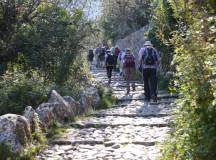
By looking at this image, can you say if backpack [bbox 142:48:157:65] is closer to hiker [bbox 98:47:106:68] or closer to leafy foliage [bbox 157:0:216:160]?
leafy foliage [bbox 157:0:216:160]

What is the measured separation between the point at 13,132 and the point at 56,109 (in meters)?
2.88

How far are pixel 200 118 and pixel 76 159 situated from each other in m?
2.62

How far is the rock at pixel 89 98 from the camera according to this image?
1278cm

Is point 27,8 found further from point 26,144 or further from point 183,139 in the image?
point 183,139

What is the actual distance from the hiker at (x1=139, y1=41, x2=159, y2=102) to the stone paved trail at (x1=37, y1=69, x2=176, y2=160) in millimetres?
767

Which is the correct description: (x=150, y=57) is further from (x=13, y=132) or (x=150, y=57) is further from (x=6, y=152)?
(x=6, y=152)

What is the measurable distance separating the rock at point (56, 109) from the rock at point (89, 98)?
0.69 m

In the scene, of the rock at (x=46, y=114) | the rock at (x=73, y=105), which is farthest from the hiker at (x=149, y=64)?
the rock at (x=46, y=114)

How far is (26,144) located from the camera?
768cm

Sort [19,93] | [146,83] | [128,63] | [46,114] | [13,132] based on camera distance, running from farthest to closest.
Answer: [128,63] → [146,83] → [19,93] → [46,114] → [13,132]

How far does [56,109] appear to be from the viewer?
405 inches

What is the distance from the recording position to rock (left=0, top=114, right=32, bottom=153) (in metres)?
7.31

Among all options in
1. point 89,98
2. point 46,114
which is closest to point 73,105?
point 89,98

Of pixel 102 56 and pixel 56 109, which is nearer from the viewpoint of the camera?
pixel 56 109
